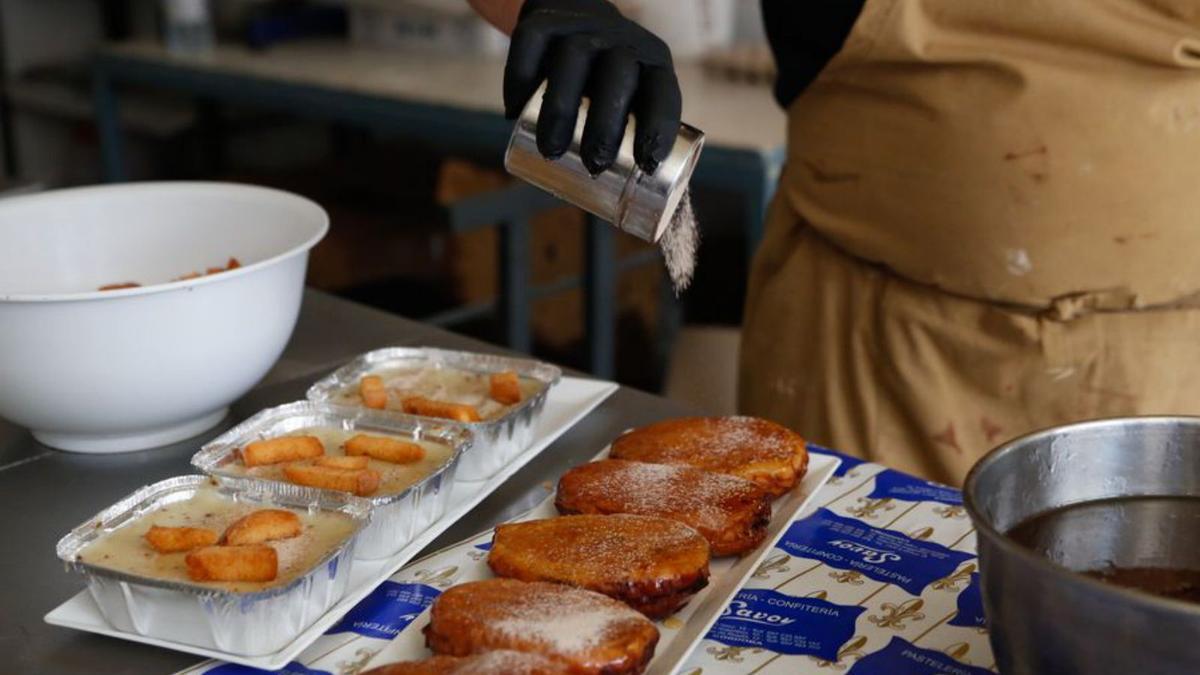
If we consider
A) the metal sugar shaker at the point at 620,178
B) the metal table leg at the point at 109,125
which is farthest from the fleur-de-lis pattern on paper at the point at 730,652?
the metal table leg at the point at 109,125

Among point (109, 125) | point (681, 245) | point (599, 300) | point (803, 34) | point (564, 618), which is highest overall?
point (803, 34)

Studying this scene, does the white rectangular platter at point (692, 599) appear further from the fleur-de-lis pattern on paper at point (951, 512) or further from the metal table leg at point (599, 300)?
the metal table leg at point (599, 300)

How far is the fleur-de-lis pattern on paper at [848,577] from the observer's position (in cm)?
104

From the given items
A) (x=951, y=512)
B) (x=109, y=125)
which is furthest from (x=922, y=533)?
(x=109, y=125)

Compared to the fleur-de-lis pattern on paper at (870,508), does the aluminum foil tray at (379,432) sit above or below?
above

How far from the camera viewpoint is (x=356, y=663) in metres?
0.92

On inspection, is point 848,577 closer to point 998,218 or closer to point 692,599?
point 692,599

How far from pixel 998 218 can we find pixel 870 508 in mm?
481

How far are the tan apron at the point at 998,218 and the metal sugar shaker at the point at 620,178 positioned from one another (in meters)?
0.50

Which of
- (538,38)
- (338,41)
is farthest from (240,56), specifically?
(538,38)

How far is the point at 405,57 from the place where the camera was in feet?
11.7

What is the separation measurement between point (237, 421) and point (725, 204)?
291 centimetres

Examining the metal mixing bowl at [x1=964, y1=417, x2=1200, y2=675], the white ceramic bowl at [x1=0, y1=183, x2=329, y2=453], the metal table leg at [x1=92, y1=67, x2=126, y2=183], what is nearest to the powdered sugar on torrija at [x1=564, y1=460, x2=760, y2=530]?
the metal mixing bowl at [x1=964, y1=417, x2=1200, y2=675]

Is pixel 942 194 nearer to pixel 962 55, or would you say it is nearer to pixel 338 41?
pixel 962 55
